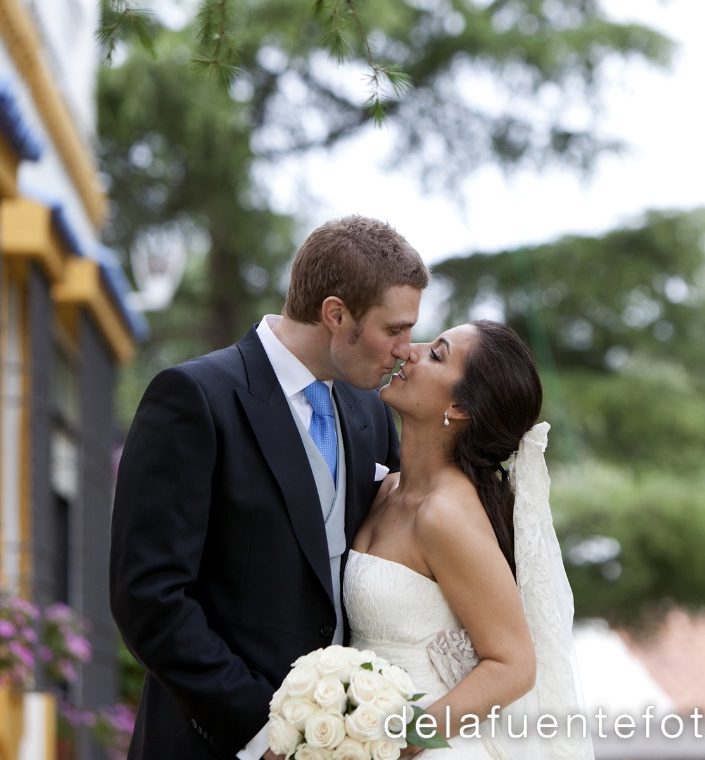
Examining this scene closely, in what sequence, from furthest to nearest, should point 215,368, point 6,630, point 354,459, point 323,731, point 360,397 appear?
1. point 6,630
2. point 360,397
3. point 354,459
4. point 215,368
5. point 323,731

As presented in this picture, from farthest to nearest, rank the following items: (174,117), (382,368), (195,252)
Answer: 1. (195,252)
2. (174,117)
3. (382,368)

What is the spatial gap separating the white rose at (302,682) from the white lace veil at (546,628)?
2.09 feet

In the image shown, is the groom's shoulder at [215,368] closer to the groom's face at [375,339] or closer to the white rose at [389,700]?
the groom's face at [375,339]

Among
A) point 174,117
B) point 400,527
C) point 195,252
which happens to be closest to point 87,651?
point 400,527

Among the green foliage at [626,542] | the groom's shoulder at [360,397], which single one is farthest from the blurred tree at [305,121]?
the groom's shoulder at [360,397]

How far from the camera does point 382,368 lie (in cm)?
351

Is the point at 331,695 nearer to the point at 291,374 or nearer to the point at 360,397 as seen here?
the point at 291,374

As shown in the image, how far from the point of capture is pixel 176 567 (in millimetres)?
3148

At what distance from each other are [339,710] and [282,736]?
13 centimetres

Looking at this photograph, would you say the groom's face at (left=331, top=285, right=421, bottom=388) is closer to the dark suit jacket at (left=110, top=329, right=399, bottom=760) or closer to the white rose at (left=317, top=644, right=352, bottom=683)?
the dark suit jacket at (left=110, top=329, right=399, bottom=760)

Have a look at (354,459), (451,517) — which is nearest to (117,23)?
(354,459)

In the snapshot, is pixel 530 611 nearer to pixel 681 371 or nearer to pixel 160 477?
pixel 160 477

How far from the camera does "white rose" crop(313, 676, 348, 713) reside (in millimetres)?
2982

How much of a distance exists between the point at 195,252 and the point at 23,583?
1439 cm
